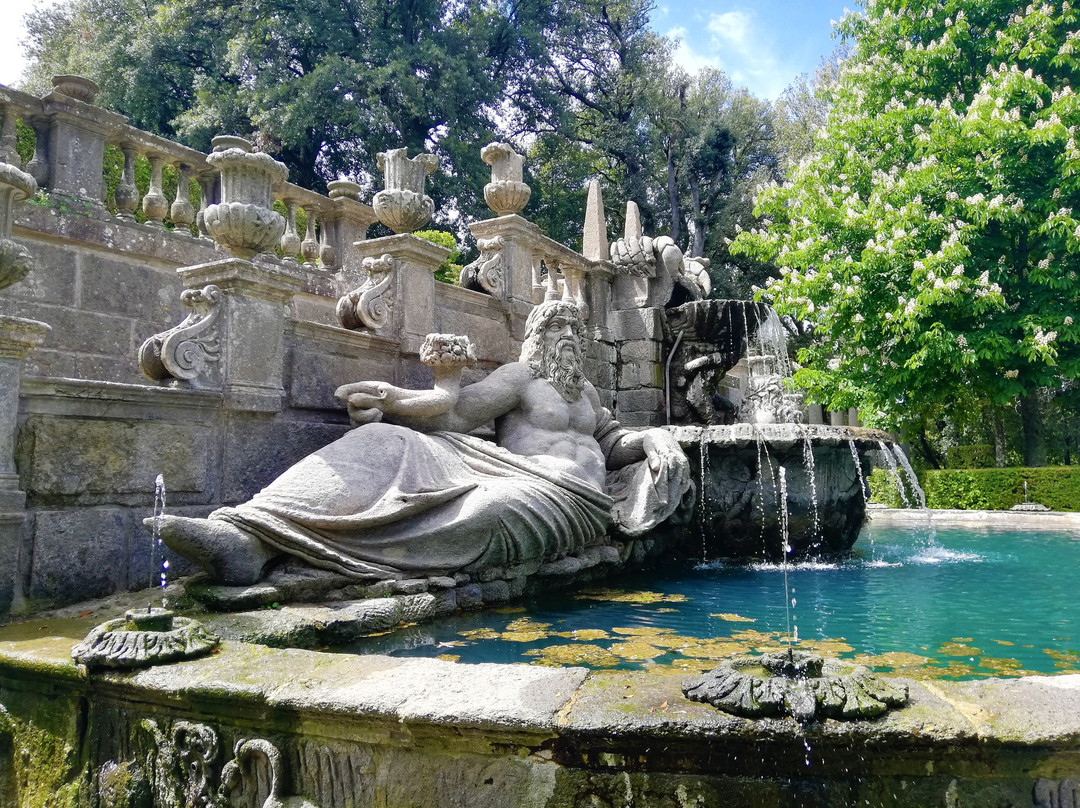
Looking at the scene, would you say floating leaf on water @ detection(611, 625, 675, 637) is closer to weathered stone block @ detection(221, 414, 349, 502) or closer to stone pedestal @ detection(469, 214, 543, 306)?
weathered stone block @ detection(221, 414, 349, 502)

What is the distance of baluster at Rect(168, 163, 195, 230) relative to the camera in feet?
23.1

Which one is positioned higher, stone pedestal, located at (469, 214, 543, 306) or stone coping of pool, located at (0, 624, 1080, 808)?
stone pedestal, located at (469, 214, 543, 306)

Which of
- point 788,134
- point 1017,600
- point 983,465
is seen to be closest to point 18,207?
point 1017,600

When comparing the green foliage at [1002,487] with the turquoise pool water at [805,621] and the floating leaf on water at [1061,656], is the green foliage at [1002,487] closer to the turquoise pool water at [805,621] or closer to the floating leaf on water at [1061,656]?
the turquoise pool water at [805,621]

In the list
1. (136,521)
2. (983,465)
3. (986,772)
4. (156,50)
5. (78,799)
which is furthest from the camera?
(156,50)

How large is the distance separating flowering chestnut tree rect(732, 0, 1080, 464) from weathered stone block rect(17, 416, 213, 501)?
9.38 metres

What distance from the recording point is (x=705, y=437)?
6426 millimetres

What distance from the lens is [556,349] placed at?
585cm

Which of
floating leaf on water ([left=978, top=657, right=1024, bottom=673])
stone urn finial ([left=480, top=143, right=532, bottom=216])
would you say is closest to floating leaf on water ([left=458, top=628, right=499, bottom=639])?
floating leaf on water ([left=978, top=657, right=1024, bottom=673])

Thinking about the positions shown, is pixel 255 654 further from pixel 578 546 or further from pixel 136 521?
pixel 578 546

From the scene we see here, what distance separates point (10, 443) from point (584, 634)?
2.79 metres

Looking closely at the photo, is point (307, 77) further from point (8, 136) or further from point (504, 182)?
point (8, 136)

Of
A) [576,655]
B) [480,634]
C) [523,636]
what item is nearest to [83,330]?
[480,634]

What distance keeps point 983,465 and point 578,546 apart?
16524mm
